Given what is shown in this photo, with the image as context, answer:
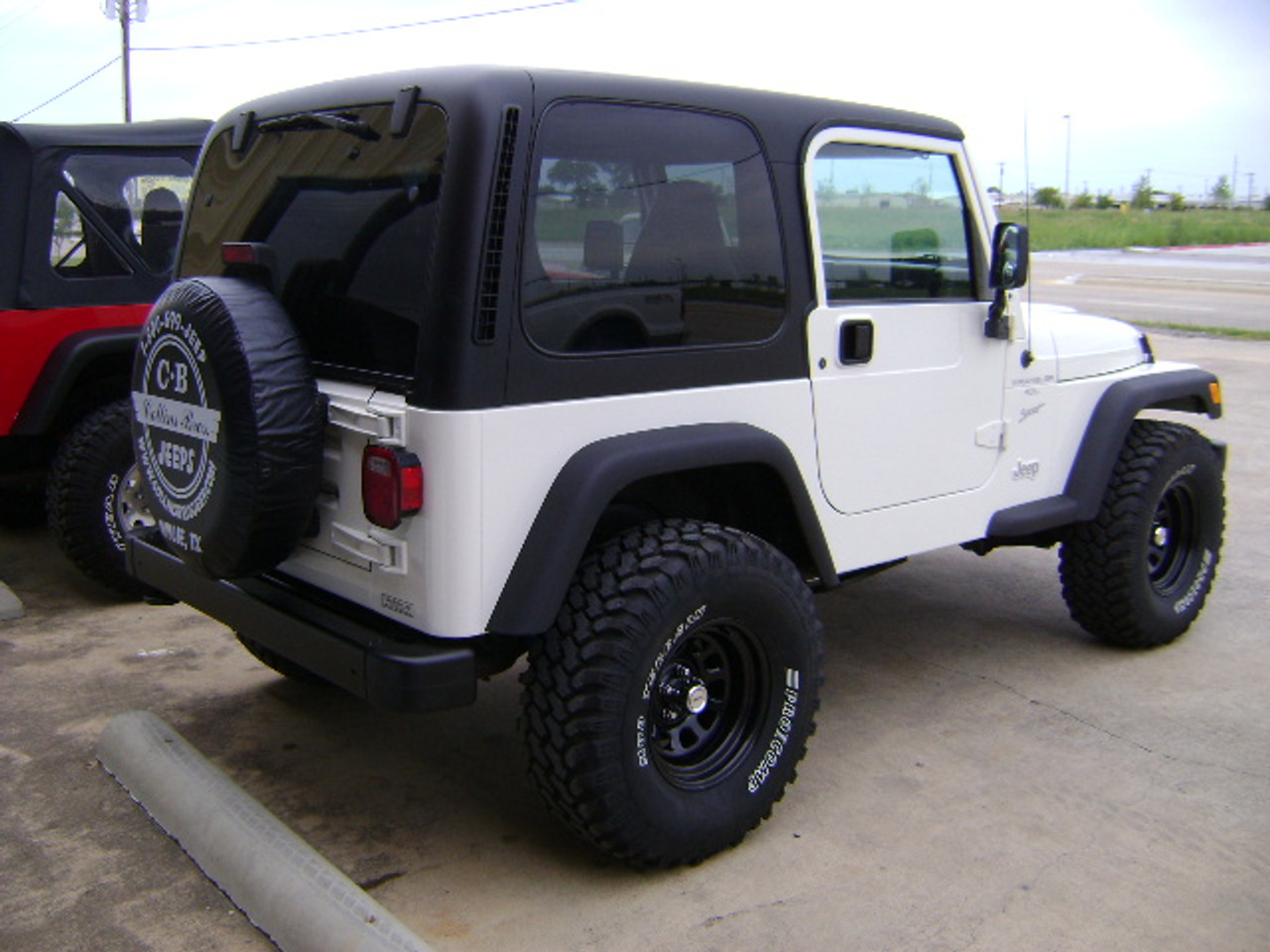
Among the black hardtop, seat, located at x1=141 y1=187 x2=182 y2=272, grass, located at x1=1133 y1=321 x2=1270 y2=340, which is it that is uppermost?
the black hardtop

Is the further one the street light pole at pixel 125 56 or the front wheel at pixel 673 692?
the street light pole at pixel 125 56

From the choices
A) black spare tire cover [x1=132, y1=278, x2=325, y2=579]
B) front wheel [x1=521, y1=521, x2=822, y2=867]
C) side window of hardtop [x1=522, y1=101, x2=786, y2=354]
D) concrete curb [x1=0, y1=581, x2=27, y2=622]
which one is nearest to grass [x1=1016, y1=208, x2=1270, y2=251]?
concrete curb [x1=0, y1=581, x2=27, y2=622]

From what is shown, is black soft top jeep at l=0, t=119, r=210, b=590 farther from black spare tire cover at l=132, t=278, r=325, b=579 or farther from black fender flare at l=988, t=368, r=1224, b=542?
black fender flare at l=988, t=368, r=1224, b=542

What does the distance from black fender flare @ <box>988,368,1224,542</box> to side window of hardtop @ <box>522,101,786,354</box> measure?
1380mm

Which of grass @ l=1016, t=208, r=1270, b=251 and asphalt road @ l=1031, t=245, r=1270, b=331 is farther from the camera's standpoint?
grass @ l=1016, t=208, r=1270, b=251

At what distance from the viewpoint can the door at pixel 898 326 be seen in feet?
12.2

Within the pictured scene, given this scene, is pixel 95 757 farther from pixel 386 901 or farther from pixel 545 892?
pixel 545 892

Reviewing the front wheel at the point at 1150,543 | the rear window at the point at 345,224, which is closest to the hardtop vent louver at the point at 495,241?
the rear window at the point at 345,224

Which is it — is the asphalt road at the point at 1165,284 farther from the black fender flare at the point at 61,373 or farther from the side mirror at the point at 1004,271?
the black fender flare at the point at 61,373

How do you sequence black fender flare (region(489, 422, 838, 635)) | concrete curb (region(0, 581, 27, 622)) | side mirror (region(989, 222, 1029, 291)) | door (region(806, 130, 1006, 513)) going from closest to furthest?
black fender flare (region(489, 422, 838, 635)) → door (region(806, 130, 1006, 513)) → side mirror (region(989, 222, 1029, 291)) → concrete curb (region(0, 581, 27, 622))

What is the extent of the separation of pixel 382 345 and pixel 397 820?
138 centimetres

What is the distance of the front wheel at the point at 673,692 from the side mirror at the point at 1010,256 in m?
1.36

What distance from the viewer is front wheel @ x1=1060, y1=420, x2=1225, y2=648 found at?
4691mm

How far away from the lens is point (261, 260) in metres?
3.34
